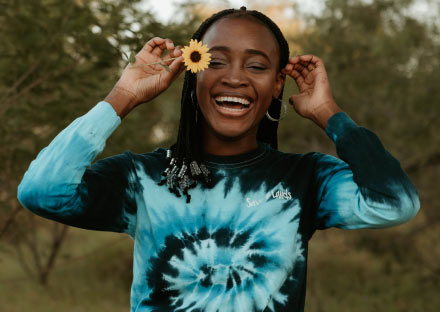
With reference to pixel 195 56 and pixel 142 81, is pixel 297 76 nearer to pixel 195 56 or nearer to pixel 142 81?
pixel 195 56

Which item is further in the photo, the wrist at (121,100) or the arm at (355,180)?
the wrist at (121,100)

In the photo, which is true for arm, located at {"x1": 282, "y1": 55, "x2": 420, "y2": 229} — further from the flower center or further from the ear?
the flower center

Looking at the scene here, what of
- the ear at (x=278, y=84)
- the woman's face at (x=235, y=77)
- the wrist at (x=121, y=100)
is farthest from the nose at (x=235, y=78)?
the wrist at (x=121, y=100)

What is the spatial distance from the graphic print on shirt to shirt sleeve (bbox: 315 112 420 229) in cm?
15

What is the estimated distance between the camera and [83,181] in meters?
1.88

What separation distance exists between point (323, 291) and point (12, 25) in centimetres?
575

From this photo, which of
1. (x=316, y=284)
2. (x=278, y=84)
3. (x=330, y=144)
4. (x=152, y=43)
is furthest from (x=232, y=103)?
(x=316, y=284)

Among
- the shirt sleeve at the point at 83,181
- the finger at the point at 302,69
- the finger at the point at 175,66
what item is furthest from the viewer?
the finger at the point at 302,69

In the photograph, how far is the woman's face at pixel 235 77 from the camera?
6.66 ft

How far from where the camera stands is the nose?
2016 mm

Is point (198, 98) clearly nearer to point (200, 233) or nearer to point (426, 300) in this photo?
point (200, 233)

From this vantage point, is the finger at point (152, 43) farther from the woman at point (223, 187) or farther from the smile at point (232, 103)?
the smile at point (232, 103)

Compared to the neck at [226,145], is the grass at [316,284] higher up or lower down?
lower down

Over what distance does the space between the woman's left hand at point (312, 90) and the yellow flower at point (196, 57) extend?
387mm
